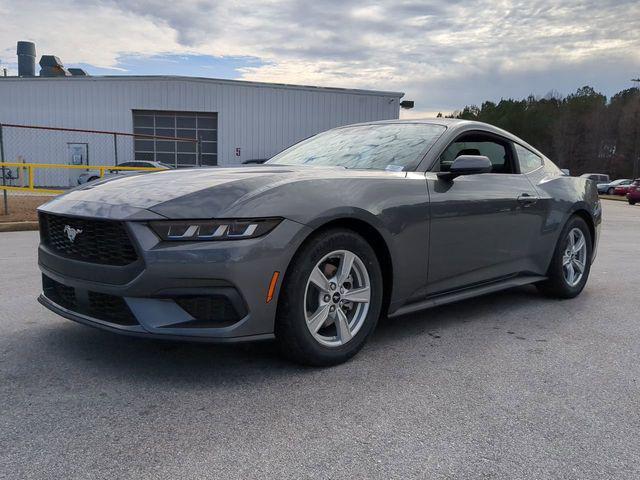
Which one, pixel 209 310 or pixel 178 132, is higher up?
pixel 178 132

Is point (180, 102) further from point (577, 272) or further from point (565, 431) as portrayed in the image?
point (565, 431)

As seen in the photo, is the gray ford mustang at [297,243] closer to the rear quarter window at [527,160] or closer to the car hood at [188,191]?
the car hood at [188,191]

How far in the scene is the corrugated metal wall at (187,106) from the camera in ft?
95.8

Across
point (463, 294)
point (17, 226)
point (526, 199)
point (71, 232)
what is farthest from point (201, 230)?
point (17, 226)

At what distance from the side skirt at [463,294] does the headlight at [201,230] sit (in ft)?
3.94

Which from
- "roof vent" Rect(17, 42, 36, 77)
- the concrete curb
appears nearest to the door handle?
the concrete curb

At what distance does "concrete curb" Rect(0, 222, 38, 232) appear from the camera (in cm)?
1039

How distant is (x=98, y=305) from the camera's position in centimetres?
276

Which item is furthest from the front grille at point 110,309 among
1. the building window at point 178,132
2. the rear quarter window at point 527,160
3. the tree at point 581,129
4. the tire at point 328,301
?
the tree at point 581,129

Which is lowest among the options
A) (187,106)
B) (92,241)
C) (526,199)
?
(92,241)

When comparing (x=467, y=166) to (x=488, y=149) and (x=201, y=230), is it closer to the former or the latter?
(x=488, y=149)

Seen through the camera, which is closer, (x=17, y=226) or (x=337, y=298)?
(x=337, y=298)

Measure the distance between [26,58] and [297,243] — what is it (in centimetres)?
4730

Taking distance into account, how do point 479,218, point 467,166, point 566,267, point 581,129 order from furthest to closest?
point 581,129 < point 566,267 < point 479,218 < point 467,166
